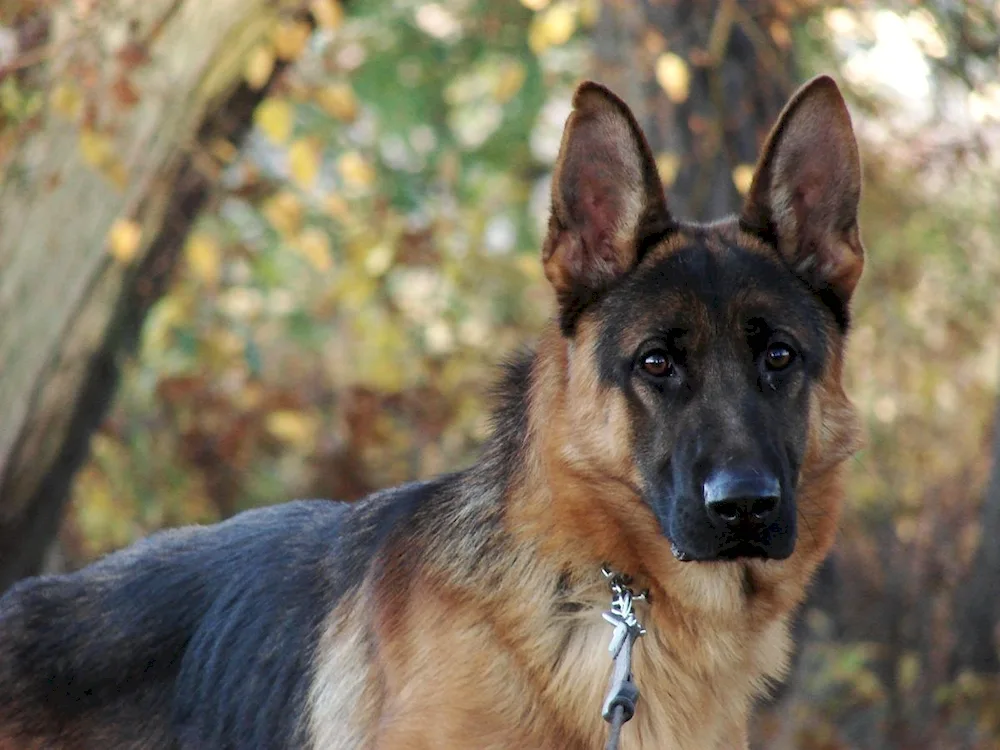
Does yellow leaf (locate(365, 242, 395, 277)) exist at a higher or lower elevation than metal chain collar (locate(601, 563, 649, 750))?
lower

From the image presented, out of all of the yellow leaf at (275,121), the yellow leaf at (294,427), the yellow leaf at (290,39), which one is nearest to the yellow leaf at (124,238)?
the yellow leaf at (275,121)

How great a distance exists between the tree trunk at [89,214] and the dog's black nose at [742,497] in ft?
11.4

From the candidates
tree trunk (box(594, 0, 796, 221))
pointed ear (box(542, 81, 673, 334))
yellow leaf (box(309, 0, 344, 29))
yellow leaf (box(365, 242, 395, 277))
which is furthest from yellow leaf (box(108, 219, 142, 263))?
yellow leaf (box(365, 242, 395, 277))

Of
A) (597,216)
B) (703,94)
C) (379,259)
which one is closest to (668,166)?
(703,94)

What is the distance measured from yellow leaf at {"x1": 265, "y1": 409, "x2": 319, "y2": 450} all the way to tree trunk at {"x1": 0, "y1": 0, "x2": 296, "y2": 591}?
12.4 feet

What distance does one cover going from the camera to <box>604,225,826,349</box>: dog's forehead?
3459 millimetres

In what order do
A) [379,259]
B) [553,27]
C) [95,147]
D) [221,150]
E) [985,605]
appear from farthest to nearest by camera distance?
1. [379,259]
2. [985,605]
3. [221,150]
4. [553,27]
5. [95,147]

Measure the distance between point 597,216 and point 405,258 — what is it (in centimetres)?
571

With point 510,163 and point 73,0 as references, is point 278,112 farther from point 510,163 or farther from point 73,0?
point 510,163

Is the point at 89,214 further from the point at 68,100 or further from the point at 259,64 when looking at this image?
the point at 259,64

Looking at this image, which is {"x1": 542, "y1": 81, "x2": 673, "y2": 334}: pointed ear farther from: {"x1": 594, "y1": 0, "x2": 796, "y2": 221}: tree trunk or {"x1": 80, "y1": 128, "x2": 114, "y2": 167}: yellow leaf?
{"x1": 594, "y1": 0, "x2": 796, "y2": 221}: tree trunk

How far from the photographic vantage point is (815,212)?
12.3 ft

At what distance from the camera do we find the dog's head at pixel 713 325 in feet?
10.7

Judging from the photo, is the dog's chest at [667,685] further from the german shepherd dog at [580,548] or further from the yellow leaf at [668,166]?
the yellow leaf at [668,166]
